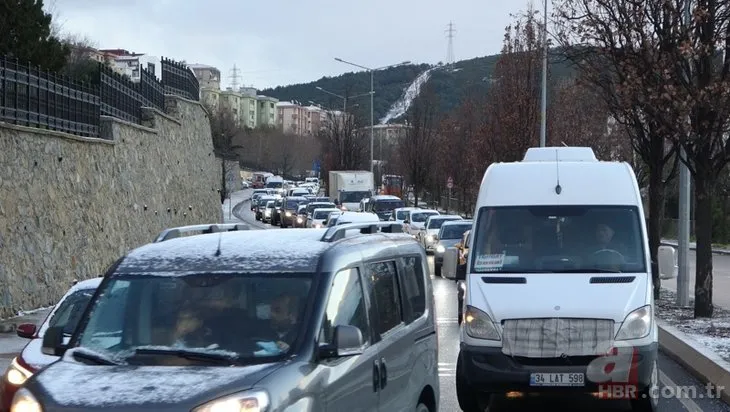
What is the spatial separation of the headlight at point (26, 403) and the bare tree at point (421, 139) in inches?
2157

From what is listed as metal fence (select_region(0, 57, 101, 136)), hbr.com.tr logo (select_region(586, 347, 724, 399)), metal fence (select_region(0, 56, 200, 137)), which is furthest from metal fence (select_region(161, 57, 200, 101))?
hbr.com.tr logo (select_region(586, 347, 724, 399))

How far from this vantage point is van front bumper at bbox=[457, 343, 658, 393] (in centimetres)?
894

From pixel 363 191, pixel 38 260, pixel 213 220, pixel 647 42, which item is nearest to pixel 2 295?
pixel 38 260

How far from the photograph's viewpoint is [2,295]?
16562 millimetres

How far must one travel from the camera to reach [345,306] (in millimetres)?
5766

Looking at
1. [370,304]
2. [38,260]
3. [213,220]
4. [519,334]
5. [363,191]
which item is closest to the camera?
[370,304]

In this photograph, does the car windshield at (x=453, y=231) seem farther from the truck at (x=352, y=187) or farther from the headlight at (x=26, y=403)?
the truck at (x=352, y=187)

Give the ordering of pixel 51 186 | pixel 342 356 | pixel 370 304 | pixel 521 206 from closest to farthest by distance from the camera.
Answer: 1. pixel 342 356
2. pixel 370 304
3. pixel 521 206
4. pixel 51 186

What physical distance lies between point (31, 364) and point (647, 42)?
473 inches

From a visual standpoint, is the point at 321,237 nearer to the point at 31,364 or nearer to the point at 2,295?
the point at 31,364

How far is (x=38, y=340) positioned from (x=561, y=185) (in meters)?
5.54

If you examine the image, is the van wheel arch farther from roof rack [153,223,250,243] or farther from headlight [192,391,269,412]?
headlight [192,391,269,412]

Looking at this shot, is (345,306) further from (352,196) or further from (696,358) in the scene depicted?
(352,196)

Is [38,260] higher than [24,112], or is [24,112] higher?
Result: [24,112]
